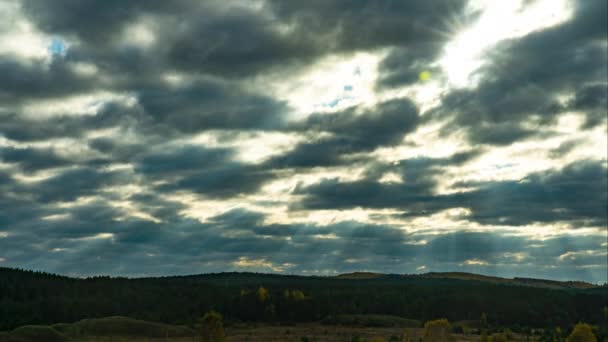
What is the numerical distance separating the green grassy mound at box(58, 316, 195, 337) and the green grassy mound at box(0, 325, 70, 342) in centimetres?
1335

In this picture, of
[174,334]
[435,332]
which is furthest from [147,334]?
[435,332]

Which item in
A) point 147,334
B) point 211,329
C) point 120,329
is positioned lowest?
point 147,334

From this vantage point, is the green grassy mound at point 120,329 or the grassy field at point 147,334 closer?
the grassy field at point 147,334

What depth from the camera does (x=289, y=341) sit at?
6216 inches

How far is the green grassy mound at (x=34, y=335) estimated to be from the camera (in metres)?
148

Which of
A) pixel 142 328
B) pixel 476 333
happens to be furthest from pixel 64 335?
pixel 476 333

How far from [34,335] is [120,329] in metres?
31.1

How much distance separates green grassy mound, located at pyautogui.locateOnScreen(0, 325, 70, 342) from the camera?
148m

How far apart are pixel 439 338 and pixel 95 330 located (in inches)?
3861

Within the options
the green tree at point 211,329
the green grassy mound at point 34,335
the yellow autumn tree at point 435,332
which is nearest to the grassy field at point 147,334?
Result: the green grassy mound at point 34,335

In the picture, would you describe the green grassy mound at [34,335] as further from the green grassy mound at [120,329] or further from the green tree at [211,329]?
the green tree at [211,329]

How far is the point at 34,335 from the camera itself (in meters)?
151

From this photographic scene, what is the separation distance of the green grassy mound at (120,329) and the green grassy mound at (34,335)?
43.8 feet

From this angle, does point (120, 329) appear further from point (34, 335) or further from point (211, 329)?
point (211, 329)
